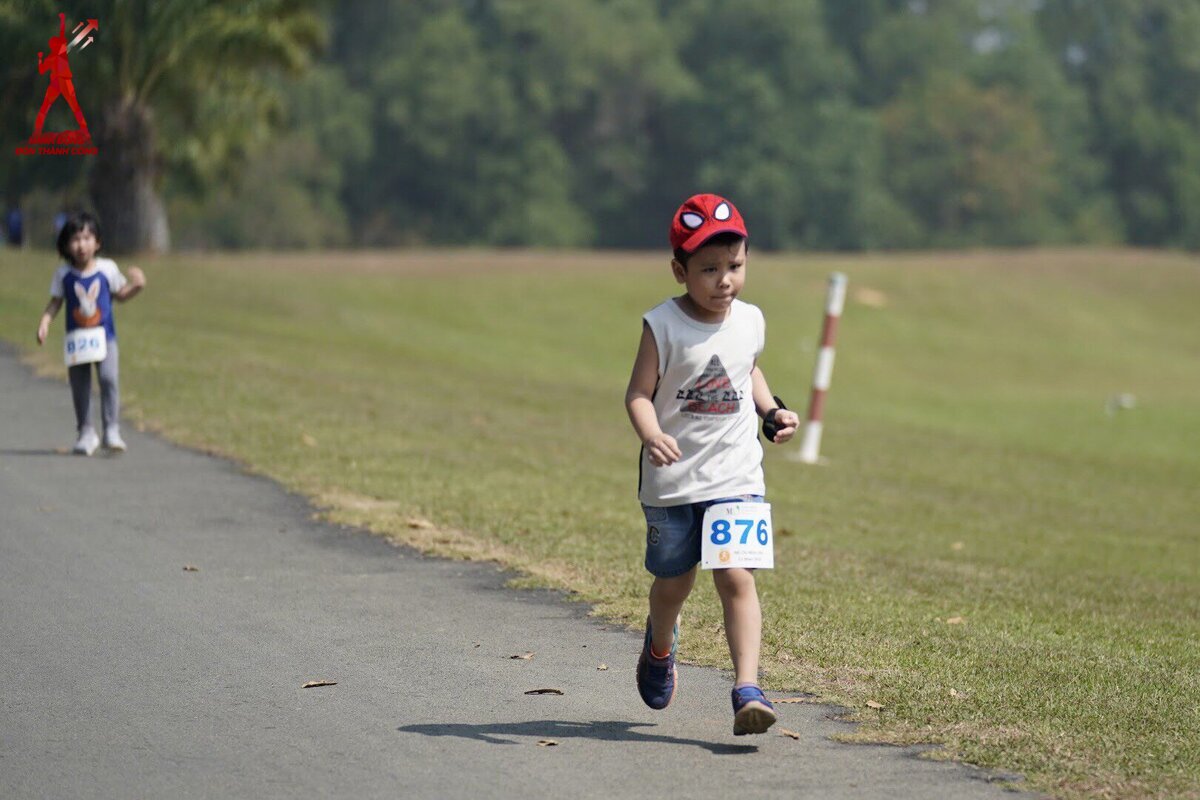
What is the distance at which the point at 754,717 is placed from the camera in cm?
529

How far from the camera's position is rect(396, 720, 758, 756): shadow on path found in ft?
18.1

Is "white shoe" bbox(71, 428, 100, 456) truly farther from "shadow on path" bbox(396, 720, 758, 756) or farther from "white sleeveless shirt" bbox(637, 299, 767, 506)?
"white sleeveless shirt" bbox(637, 299, 767, 506)

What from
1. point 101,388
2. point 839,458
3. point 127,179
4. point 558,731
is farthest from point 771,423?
point 127,179

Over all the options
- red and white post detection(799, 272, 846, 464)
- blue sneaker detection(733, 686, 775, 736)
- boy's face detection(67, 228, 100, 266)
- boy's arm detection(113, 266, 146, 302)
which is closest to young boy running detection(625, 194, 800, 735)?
blue sneaker detection(733, 686, 775, 736)

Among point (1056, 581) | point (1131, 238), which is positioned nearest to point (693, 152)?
point (1131, 238)

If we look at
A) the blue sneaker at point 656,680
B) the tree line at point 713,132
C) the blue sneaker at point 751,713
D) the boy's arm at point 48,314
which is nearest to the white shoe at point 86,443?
the boy's arm at point 48,314

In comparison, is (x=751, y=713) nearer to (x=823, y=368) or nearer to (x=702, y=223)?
(x=702, y=223)

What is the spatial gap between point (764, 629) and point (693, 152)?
80323 mm

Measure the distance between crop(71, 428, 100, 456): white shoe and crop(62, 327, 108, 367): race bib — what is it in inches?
19.4

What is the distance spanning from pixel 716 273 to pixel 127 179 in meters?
32.8

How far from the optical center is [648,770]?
5.20 m

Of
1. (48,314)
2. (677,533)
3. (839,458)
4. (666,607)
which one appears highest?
(48,314)

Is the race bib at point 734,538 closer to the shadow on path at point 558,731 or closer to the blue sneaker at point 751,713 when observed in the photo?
the blue sneaker at point 751,713

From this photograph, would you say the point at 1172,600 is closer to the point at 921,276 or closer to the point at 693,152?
the point at 921,276
